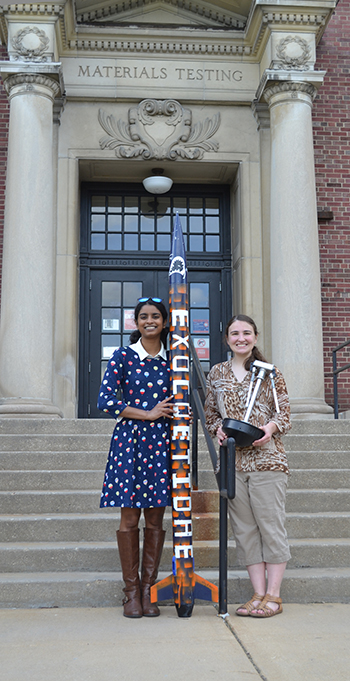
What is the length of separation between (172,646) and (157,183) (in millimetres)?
7029

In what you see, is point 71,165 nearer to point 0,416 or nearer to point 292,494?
point 0,416

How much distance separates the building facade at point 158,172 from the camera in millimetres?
7945

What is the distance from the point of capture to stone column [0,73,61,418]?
300 inches

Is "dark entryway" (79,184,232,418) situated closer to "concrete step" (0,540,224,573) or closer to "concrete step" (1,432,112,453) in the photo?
"concrete step" (1,432,112,453)

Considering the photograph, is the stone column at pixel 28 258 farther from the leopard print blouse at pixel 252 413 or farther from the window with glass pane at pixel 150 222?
the leopard print blouse at pixel 252 413

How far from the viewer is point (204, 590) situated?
3799 millimetres

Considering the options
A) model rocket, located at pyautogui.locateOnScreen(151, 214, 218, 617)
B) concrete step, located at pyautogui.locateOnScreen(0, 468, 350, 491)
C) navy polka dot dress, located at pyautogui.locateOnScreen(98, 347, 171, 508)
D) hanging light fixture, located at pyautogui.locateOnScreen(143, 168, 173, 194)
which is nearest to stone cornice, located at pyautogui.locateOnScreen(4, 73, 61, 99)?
hanging light fixture, located at pyautogui.locateOnScreen(143, 168, 173, 194)

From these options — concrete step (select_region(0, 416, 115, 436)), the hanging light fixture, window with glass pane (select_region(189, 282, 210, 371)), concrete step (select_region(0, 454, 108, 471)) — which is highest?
the hanging light fixture

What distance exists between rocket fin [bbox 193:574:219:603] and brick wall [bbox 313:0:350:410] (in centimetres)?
574

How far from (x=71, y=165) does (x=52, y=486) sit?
4947 millimetres

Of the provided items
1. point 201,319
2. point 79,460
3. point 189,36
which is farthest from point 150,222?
point 79,460

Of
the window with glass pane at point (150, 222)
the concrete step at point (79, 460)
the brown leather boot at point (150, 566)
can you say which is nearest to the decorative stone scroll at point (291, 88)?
the window with glass pane at point (150, 222)

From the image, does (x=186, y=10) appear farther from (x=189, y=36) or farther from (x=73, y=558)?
(x=73, y=558)

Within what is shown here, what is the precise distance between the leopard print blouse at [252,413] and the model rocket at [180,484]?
25 centimetres
